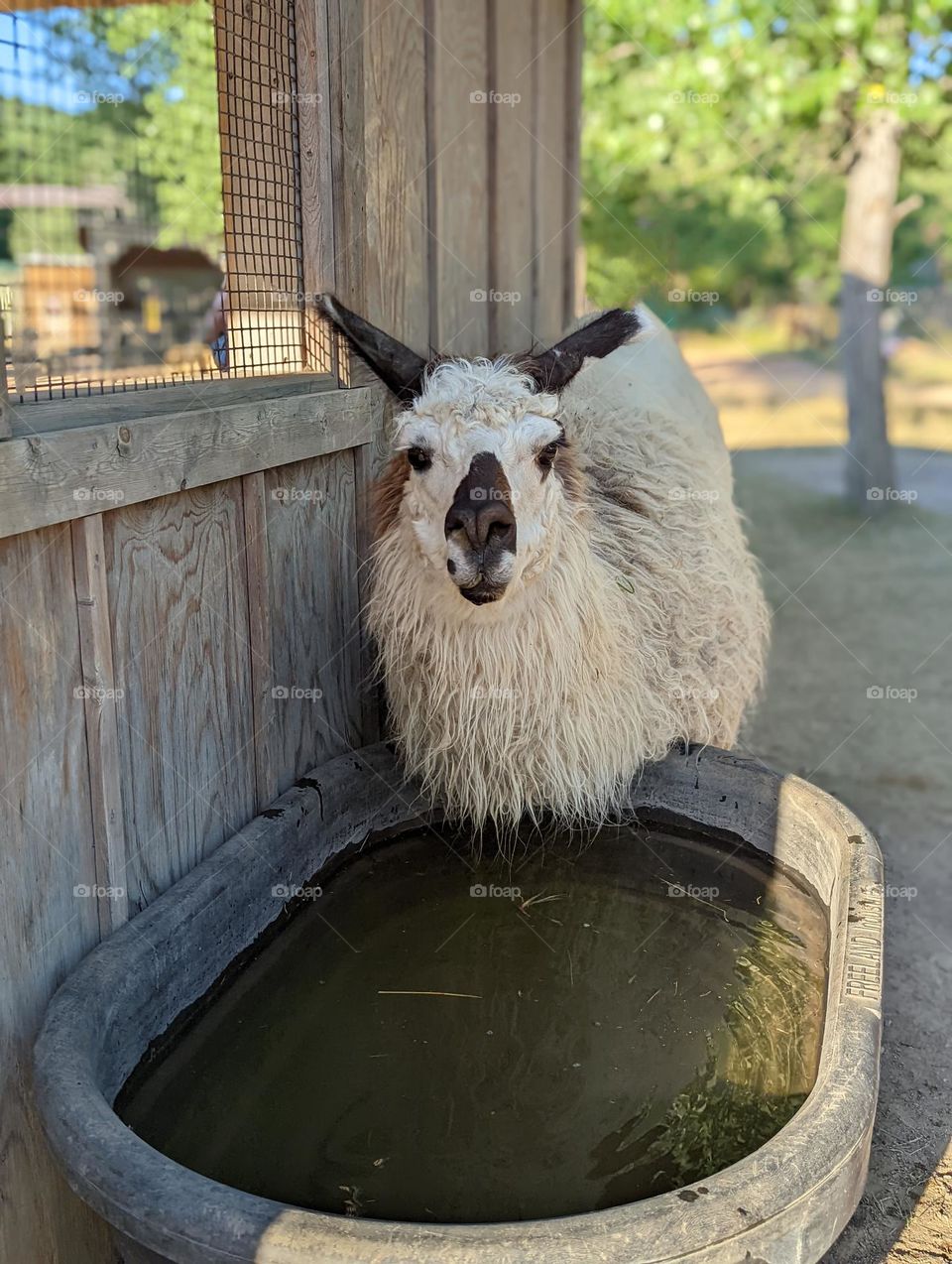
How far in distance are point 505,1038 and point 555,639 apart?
3.40 ft

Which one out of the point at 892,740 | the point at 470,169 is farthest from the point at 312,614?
the point at 892,740

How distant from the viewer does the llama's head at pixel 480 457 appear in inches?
100.0

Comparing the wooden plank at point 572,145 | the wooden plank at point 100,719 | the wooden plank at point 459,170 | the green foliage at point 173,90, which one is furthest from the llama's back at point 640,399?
the green foliage at point 173,90

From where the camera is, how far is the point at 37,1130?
200 centimetres

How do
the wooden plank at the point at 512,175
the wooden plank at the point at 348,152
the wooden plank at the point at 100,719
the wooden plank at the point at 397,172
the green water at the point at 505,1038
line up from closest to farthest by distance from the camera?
the green water at the point at 505,1038 → the wooden plank at the point at 100,719 → the wooden plank at the point at 348,152 → the wooden plank at the point at 397,172 → the wooden plank at the point at 512,175

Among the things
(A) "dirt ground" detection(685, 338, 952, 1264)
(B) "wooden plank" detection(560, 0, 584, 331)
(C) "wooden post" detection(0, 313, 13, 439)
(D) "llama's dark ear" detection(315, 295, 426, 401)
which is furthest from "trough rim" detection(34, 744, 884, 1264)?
(B) "wooden plank" detection(560, 0, 584, 331)

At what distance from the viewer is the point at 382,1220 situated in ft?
5.10

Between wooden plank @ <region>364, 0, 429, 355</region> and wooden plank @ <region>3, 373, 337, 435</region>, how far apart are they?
44 centimetres

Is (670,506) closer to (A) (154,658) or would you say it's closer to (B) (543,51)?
(A) (154,658)

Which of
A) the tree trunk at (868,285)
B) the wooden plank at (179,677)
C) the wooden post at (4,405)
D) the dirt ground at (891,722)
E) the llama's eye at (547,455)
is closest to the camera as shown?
the wooden post at (4,405)

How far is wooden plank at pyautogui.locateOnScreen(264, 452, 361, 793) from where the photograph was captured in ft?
10.0

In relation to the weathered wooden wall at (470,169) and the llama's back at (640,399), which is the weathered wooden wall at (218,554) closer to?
the weathered wooden wall at (470,169)

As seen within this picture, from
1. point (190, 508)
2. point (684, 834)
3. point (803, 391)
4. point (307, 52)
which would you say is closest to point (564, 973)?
point (684, 834)

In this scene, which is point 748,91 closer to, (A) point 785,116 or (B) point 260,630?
(A) point 785,116
